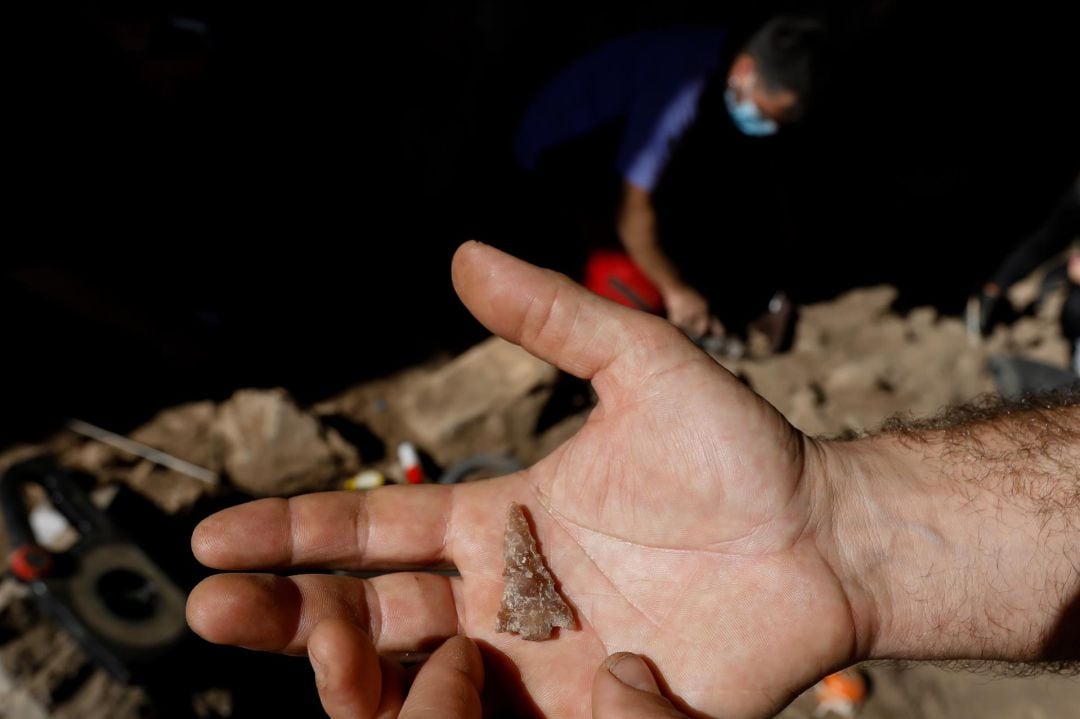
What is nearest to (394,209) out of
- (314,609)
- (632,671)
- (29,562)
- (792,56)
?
(792,56)

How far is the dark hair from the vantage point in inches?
147

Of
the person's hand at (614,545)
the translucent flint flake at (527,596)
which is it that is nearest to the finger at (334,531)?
the person's hand at (614,545)

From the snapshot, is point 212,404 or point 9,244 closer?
point 9,244

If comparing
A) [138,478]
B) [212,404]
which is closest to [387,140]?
[212,404]

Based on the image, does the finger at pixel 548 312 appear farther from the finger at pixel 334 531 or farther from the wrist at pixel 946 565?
the wrist at pixel 946 565

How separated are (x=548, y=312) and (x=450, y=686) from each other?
1145mm

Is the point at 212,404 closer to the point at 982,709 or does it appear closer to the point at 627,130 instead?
the point at 627,130

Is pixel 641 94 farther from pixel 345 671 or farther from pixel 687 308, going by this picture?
pixel 345 671

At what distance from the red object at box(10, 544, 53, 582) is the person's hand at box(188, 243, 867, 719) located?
1312 mm

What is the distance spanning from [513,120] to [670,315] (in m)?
2.27

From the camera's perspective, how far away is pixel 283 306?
4816 mm

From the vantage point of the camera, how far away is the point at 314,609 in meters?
1.99

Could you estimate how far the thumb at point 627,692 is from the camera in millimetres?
1644

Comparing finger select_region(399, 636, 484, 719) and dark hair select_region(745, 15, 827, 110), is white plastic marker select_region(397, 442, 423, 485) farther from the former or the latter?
dark hair select_region(745, 15, 827, 110)
